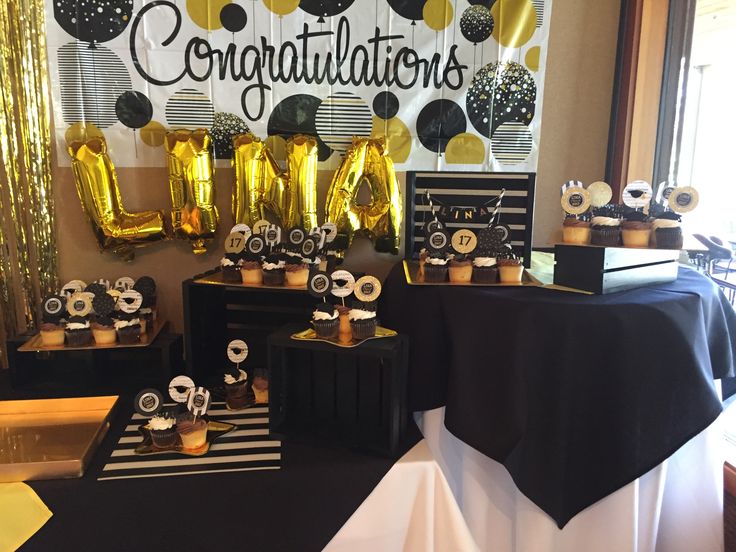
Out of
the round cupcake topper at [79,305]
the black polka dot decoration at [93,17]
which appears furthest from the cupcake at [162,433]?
the black polka dot decoration at [93,17]

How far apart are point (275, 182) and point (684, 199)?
1.15 m

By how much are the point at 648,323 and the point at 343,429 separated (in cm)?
67

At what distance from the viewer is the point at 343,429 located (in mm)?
1112

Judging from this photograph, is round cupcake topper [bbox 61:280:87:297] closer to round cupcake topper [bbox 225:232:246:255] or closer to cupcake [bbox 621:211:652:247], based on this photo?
round cupcake topper [bbox 225:232:246:255]

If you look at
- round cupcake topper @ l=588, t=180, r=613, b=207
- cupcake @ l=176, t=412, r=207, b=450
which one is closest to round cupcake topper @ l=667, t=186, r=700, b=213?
round cupcake topper @ l=588, t=180, r=613, b=207

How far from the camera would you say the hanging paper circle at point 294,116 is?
1687 millimetres

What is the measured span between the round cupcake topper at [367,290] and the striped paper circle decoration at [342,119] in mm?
746

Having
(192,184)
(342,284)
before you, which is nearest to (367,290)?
(342,284)

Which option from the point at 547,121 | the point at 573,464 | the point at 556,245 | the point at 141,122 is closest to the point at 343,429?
the point at 573,464

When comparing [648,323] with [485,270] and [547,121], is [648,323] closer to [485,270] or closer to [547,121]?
[485,270]

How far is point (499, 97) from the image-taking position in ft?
5.68

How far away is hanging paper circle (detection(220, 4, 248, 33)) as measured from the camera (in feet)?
5.31

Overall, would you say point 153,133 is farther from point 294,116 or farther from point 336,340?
point 336,340

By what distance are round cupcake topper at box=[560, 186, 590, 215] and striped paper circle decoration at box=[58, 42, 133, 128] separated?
4.53 ft
